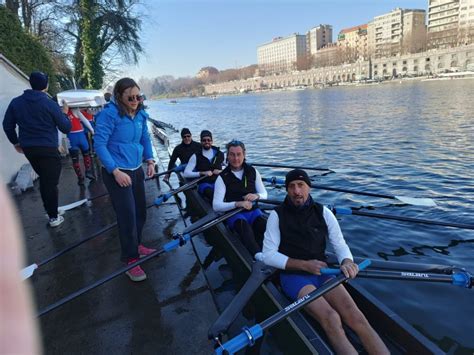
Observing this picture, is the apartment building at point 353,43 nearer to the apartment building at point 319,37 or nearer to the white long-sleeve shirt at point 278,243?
the apartment building at point 319,37

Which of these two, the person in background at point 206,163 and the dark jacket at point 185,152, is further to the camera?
the dark jacket at point 185,152

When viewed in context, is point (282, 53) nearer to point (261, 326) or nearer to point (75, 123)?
point (75, 123)

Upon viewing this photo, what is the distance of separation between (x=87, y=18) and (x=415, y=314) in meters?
21.0

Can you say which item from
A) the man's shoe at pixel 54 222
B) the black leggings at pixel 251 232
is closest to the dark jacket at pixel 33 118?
the man's shoe at pixel 54 222

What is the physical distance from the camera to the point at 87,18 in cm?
1892

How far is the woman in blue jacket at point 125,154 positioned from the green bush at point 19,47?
8184 mm

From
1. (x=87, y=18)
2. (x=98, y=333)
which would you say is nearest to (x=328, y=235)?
(x=98, y=333)

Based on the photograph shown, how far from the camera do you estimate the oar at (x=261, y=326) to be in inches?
94.8

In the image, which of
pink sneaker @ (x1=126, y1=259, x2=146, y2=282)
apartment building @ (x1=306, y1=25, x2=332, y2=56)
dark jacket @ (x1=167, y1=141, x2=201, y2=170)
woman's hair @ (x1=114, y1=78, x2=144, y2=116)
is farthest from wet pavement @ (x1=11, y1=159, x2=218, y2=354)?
apartment building @ (x1=306, y1=25, x2=332, y2=56)

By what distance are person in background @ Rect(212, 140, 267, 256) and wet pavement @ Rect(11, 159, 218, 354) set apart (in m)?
0.80

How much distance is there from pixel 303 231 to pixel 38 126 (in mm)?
3858

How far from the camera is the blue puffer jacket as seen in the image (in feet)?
11.4

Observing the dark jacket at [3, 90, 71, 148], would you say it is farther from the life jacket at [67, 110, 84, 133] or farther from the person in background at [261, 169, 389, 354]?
the person in background at [261, 169, 389, 354]

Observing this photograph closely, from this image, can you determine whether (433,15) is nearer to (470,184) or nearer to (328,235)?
(470,184)
